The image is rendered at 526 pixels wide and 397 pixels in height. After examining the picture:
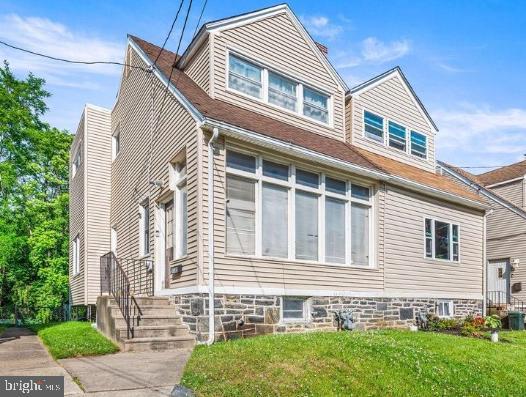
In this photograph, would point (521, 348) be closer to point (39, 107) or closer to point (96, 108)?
point (96, 108)

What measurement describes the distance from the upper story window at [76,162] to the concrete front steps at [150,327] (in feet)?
31.0

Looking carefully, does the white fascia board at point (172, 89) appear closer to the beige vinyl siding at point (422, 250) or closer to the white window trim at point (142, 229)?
the white window trim at point (142, 229)

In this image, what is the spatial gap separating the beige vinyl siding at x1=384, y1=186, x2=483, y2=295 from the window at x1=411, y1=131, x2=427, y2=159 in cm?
235

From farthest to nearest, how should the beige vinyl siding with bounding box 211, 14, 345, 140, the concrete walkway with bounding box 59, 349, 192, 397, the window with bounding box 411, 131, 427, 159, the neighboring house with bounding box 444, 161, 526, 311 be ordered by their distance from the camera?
the neighboring house with bounding box 444, 161, 526, 311, the window with bounding box 411, 131, 427, 159, the beige vinyl siding with bounding box 211, 14, 345, 140, the concrete walkway with bounding box 59, 349, 192, 397

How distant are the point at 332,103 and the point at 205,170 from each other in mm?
6035

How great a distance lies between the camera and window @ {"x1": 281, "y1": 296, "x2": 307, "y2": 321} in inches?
418

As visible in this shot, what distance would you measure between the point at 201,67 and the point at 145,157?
2.92 metres

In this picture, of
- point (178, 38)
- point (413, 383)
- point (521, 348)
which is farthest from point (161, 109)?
point (521, 348)

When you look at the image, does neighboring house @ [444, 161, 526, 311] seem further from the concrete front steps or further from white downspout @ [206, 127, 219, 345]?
the concrete front steps

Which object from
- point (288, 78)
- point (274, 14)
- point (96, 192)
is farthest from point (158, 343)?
point (96, 192)

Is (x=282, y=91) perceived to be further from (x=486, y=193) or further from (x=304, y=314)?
(x=486, y=193)

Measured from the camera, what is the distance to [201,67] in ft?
39.8

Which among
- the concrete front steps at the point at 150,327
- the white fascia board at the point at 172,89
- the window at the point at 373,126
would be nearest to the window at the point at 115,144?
the white fascia board at the point at 172,89

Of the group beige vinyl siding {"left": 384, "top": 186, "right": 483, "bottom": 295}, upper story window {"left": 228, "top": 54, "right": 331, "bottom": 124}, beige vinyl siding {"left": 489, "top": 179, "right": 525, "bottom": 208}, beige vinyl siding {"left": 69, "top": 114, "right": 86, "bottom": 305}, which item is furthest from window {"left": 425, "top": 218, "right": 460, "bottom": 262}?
beige vinyl siding {"left": 69, "top": 114, "right": 86, "bottom": 305}
